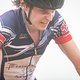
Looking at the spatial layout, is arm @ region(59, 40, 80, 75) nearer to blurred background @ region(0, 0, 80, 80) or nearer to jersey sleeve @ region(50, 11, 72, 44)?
jersey sleeve @ region(50, 11, 72, 44)

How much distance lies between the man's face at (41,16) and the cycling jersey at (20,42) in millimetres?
76

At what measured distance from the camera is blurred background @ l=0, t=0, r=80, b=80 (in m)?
1.82

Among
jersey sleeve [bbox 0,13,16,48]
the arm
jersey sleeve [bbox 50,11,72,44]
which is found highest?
jersey sleeve [bbox 0,13,16,48]

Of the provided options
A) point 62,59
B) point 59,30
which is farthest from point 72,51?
point 62,59

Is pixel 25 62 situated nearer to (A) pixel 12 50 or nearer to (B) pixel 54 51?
(A) pixel 12 50

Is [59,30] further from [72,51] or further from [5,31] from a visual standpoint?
[5,31]

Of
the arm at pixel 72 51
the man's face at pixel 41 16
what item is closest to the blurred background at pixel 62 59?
the arm at pixel 72 51

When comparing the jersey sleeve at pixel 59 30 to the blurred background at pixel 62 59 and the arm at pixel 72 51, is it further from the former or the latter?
the blurred background at pixel 62 59

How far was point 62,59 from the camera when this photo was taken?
185cm

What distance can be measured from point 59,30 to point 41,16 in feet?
0.54

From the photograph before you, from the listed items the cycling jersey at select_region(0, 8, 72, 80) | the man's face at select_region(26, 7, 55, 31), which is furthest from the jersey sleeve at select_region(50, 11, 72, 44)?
the man's face at select_region(26, 7, 55, 31)

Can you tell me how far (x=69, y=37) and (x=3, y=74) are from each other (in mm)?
352

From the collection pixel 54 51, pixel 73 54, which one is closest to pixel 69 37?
pixel 73 54

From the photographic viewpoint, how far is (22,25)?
42.1 inches
